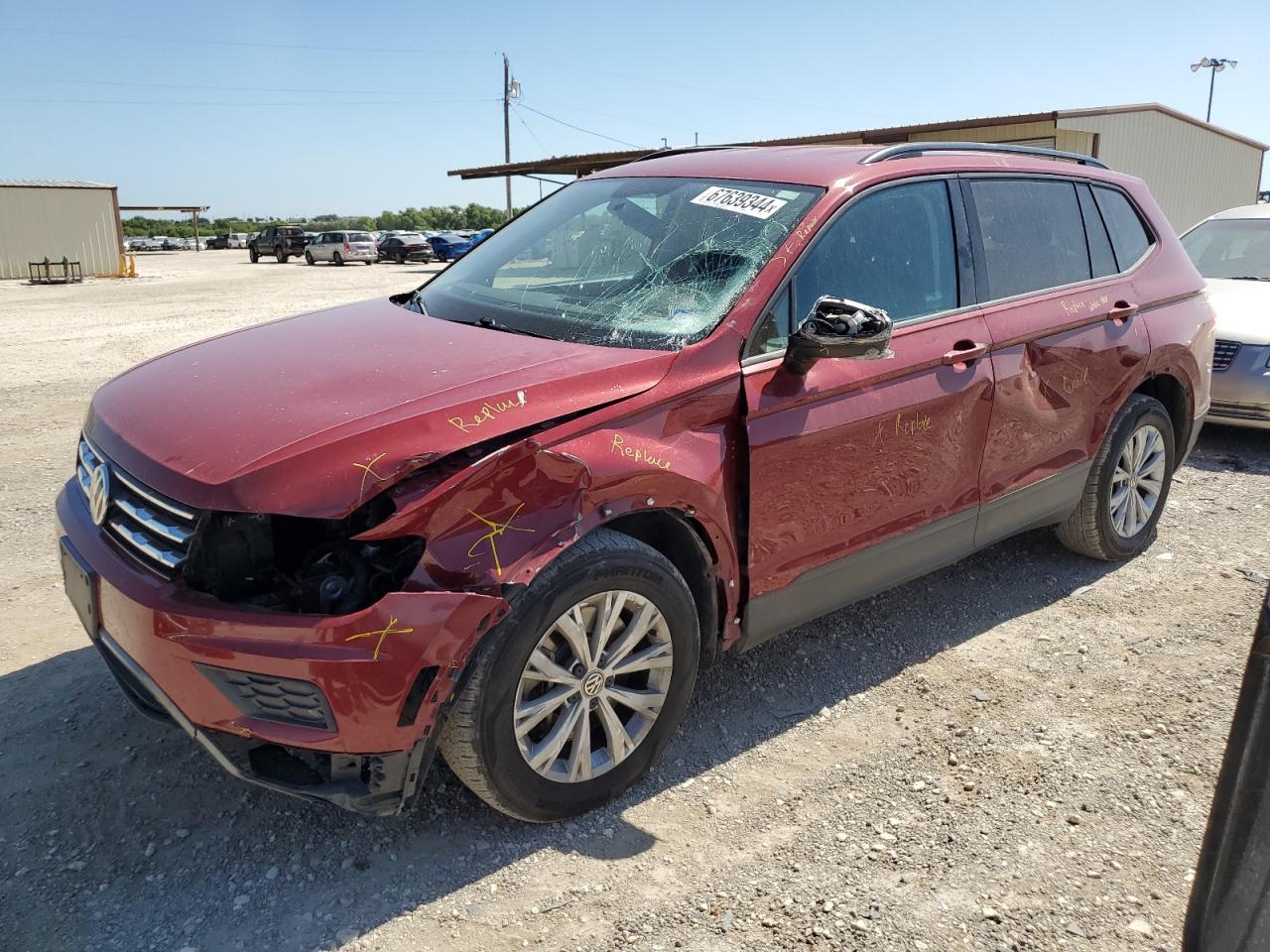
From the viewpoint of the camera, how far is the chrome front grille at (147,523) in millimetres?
2402

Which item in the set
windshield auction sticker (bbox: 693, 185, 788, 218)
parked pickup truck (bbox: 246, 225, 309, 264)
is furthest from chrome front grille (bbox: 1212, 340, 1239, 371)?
parked pickup truck (bbox: 246, 225, 309, 264)

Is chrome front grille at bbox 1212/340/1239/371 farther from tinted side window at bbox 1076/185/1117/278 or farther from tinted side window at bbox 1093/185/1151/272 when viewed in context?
tinted side window at bbox 1076/185/1117/278

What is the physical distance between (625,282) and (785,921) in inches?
78.5

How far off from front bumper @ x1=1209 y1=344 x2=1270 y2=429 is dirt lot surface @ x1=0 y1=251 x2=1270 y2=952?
2.93m

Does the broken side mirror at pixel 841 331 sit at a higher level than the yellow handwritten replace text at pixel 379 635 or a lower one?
higher

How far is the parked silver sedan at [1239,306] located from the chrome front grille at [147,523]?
6.60 metres

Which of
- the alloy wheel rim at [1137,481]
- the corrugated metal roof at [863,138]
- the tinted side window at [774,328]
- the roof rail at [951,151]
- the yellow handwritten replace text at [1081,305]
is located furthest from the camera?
the corrugated metal roof at [863,138]

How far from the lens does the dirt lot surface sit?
2.46m

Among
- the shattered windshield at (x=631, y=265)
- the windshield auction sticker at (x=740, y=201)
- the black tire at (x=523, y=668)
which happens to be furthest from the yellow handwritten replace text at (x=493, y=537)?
the windshield auction sticker at (x=740, y=201)

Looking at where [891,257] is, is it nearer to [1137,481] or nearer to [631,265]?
[631,265]

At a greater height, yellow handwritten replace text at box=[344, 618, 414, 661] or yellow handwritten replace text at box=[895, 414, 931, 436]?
yellow handwritten replace text at box=[895, 414, 931, 436]

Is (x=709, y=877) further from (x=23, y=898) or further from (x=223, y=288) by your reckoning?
(x=223, y=288)

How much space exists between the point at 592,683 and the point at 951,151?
2.62 metres

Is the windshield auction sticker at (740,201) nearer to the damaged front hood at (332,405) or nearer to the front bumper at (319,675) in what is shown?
the damaged front hood at (332,405)
